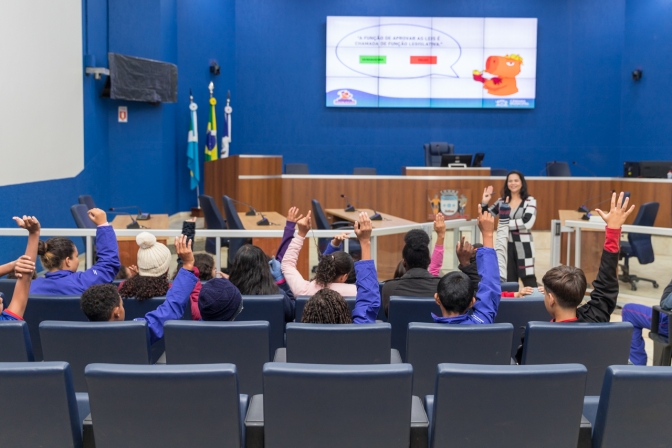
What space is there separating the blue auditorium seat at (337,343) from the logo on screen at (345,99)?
34.5 feet

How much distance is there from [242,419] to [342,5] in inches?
457

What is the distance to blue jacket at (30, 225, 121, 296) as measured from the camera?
314 centimetres

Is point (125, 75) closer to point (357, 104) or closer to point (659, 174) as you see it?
point (357, 104)

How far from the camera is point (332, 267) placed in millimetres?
3141

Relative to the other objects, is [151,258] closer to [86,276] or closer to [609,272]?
[86,276]

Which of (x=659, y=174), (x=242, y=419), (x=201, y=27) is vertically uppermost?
(x=201, y=27)

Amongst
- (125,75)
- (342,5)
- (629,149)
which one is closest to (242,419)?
(125,75)

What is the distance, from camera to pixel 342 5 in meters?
12.4

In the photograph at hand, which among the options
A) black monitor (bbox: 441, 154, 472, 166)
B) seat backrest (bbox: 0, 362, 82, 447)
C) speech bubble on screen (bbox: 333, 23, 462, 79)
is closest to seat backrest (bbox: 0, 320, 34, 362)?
seat backrest (bbox: 0, 362, 82, 447)

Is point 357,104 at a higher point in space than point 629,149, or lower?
higher

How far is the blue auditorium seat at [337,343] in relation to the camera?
2246mm

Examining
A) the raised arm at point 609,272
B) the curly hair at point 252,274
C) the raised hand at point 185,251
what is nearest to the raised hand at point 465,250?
the raised arm at point 609,272

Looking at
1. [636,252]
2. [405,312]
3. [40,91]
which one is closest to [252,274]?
[405,312]

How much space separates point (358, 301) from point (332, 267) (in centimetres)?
41
